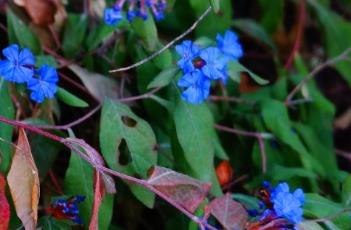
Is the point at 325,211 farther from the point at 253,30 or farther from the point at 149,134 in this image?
the point at 253,30

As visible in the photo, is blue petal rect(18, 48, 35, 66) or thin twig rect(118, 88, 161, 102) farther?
thin twig rect(118, 88, 161, 102)

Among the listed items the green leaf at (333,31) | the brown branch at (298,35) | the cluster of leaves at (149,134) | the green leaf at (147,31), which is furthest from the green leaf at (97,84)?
the green leaf at (333,31)

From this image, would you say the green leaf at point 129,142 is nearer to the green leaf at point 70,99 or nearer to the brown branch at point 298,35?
the green leaf at point 70,99

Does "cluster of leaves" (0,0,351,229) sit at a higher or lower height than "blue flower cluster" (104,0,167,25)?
lower

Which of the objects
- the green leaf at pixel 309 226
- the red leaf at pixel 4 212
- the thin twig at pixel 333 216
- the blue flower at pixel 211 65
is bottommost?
the red leaf at pixel 4 212

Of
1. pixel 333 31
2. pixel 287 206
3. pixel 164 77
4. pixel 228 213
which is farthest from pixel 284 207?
pixel 333 31

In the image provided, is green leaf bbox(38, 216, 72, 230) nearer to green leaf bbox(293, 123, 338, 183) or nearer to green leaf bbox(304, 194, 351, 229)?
green leaf bbox(304, 194, 351, 229)

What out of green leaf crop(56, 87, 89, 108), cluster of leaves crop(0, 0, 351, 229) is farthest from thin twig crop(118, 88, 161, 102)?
green leaf crop(56, 87, 89, 108)
